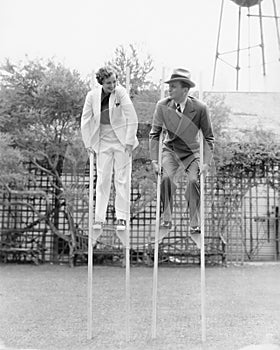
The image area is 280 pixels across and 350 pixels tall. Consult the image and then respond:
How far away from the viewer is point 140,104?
406cm

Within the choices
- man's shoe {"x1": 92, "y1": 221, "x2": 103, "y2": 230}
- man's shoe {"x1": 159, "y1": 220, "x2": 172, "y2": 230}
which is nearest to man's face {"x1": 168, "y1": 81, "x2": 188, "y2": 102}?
man's shoe {"x1": 159, "y1": 220, "x2": 172, "y2": 230}

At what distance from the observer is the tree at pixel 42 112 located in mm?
5359

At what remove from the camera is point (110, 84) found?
9.24ft

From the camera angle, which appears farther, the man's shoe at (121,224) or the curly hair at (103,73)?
the man's shoe at (121,224)

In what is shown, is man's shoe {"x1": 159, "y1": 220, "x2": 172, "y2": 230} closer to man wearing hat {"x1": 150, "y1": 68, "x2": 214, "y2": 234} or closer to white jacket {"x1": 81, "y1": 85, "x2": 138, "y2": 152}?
man wearing hat {"x1": 150, "y1": 68, "x2": 214, "y2": 234}

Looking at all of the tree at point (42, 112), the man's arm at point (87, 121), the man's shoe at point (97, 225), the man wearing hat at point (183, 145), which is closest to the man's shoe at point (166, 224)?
the man wearing hat at point (183, 145)

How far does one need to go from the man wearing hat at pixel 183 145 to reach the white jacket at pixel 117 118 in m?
0.20

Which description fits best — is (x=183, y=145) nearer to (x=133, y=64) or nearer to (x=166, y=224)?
(x=166, y=224)

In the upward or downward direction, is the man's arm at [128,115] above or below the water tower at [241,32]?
below

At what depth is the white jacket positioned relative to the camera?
113 inches

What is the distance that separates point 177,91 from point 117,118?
43 centimetres

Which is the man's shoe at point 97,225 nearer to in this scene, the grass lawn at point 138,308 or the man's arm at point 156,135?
the man's arm at point 156,135

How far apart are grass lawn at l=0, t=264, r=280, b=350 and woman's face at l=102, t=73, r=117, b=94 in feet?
5.28

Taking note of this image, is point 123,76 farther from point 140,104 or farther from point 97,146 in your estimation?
point 97,146
